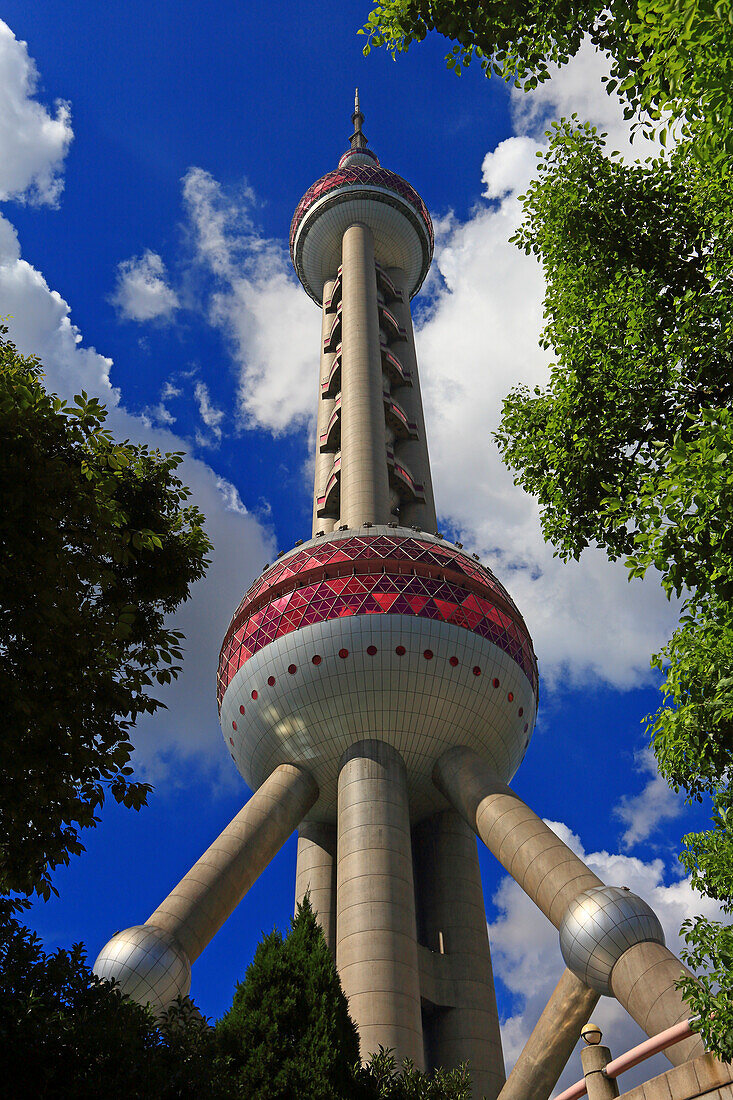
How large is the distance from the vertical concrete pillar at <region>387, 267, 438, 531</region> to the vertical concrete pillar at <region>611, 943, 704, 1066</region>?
27392mm

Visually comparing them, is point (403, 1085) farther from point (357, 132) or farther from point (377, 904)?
point (357, 132)

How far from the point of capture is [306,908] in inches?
719

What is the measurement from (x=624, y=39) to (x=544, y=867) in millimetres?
24533

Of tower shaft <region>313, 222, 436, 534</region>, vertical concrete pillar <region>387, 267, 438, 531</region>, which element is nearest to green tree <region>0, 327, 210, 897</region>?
tower shaft <region>313, 222, 436, 534</region>

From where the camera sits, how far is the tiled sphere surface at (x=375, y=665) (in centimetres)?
3616

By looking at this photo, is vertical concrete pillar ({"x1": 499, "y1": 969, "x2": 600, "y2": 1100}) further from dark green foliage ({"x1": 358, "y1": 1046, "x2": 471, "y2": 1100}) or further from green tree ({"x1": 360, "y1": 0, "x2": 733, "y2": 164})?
green tree ({"x1": 360, "y1": 0, "x2": 733, "y2": 164})

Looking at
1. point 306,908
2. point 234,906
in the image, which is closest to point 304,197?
point 234,906

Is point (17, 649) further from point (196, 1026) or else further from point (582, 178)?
point (582, 178)

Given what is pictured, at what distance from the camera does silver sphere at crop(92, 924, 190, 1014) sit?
89.0ft

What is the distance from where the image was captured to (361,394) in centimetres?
4972

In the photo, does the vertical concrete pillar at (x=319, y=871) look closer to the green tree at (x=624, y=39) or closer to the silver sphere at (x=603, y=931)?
the silver sphere at (x=603, y=931)

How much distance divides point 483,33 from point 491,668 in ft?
89.9

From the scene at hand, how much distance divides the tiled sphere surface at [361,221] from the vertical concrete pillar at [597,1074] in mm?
54459

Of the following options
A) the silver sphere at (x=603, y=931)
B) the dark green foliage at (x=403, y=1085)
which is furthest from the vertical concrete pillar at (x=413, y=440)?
the dark green foliage at (x=403, y=1085)
